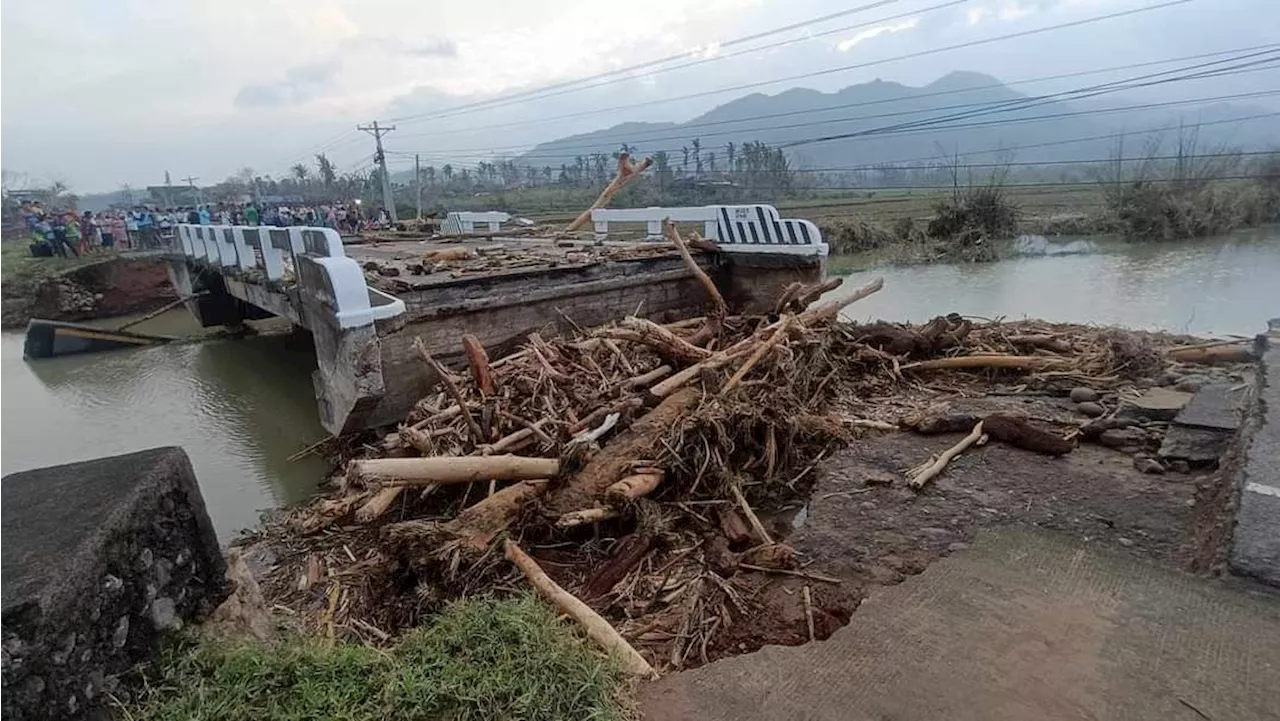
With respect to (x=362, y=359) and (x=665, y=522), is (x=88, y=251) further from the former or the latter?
(x=665, y=522)

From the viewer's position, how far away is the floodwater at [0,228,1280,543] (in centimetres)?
806

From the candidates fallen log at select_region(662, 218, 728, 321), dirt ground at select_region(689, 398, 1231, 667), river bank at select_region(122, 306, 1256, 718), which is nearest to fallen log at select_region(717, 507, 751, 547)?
river bank at select_region(122, 306, 1256, 718)

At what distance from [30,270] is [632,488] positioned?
952 inches

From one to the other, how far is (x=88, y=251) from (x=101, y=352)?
35.7 ft

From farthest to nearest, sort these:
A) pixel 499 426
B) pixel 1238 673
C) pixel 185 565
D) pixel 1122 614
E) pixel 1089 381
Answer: pixel 1089 381 < pixel 499 426 < pixel 1122 614 < pixel 1238 673 < pixel 185 565

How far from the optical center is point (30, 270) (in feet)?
65.7

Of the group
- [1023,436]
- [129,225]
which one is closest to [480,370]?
[1023,436]

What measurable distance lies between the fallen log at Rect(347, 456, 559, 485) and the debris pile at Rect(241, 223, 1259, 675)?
0.05 ft

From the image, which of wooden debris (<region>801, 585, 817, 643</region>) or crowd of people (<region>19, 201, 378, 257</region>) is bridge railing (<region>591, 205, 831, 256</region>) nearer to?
wooden debris (<region>801, 585, 817, 643</region>)

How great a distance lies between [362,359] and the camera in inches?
244

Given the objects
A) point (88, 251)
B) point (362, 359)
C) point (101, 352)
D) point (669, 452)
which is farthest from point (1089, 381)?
point (88, 251)

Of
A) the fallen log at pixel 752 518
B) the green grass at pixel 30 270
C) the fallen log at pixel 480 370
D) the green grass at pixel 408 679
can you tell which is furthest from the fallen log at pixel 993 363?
the green grass at pixel 30 270

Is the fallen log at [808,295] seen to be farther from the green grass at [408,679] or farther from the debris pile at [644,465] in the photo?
the green grass at [408,679]

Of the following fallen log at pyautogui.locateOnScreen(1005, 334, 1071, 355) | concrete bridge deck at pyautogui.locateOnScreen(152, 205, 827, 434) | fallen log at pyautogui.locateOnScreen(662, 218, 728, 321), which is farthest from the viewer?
fallen log at pyautogui.locateOnScreen(662, 218, 728, 321)
